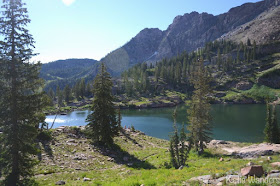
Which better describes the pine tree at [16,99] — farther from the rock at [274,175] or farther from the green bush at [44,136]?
the rock at [274,175]

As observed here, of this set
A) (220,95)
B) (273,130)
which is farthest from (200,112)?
(220,95)

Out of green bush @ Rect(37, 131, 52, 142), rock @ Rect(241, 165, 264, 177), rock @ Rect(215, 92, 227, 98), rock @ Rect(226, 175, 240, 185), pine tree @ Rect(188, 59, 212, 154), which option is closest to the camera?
rock @ Rect(226, 175, 240, 185)

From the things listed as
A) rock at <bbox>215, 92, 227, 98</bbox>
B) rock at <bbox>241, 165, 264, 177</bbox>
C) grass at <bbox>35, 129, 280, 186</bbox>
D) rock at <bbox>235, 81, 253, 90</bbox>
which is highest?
rock at <bbox>235, 81, 253, 90</bbox>

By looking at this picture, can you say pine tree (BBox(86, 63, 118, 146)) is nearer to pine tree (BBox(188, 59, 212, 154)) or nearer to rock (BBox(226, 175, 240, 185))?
pine tree (BBox(188, 59, 212, 154))

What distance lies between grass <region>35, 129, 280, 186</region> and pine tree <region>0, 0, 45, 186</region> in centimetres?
292

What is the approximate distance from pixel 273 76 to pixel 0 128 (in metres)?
180

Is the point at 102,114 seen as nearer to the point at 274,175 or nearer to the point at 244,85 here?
the point at 274,175

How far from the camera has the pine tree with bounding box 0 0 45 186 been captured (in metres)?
14.7

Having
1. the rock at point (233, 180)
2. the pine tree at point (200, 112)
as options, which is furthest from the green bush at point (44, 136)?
the rock at point (233, 180)

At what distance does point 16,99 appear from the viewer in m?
15.3

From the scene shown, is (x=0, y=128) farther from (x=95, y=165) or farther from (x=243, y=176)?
(x=243, y=176)

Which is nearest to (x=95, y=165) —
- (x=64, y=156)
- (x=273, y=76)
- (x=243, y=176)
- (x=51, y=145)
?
(x=64, y=156)

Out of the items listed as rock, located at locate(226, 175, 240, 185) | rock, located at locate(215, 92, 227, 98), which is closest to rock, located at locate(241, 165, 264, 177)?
rock, located at locate(226, 175, 240, 185)

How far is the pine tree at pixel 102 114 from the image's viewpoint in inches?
1193
